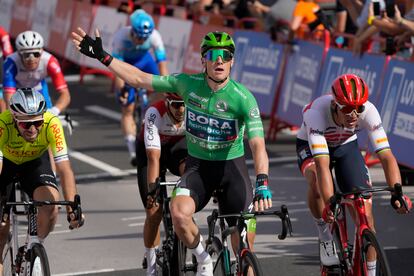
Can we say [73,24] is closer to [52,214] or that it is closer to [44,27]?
[44,27]

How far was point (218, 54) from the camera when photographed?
908 centimetres

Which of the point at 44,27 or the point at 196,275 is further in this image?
the point at 44,27

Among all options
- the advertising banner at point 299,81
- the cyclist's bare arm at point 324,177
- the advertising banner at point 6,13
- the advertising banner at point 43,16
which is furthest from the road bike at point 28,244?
the advertising banner at point 6,13

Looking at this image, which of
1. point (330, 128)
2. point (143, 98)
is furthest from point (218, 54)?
point (143, 98)

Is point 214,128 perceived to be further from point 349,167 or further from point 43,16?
point 43,16

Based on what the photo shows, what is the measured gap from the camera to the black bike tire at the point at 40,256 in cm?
874

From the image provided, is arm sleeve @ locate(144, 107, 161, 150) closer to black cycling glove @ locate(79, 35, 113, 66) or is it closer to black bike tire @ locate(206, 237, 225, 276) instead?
black cycling glove @ locate(79, 35, 113, 66)

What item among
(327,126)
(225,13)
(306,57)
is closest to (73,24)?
(225,13)

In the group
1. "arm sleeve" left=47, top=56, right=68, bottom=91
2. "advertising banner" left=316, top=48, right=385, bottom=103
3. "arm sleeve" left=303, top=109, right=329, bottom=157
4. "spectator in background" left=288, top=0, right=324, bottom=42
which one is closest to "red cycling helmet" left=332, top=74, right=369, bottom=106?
"arm sleeve" left=303, top=109, right=329, bottom=157

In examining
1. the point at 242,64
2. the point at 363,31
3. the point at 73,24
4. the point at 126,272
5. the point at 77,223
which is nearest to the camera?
the point at 77,223

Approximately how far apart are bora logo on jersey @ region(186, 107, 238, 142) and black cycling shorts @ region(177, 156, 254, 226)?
20 cm

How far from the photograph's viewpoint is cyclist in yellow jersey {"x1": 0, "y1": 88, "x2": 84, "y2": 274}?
30.8 ft

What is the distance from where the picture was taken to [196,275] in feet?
29.8

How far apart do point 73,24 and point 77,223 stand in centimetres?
1721
